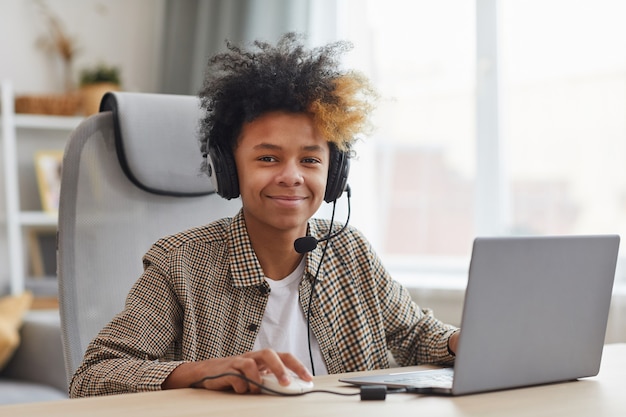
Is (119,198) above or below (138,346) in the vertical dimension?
above

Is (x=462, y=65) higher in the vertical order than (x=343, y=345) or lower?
higher

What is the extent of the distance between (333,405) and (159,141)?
2.63 ft

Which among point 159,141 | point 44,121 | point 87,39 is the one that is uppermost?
point 87,39

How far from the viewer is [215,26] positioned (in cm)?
313

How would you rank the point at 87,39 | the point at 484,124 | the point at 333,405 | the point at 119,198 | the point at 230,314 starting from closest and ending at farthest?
the point at 333,405 → the point at 230,314 → the point at 119,198 → the point at 484,124 → the point at 87,39

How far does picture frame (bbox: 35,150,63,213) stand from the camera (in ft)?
10.2

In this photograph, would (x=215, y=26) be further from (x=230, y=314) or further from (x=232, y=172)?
(x=230, y=314)

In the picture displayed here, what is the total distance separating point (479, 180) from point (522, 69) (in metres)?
0.37

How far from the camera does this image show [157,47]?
11.3 feet

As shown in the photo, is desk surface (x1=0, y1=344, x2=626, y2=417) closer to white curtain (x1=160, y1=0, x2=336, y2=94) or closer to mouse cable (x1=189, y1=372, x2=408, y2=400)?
mouse cable (x1=189, y1=372, x2=408, y2=400)

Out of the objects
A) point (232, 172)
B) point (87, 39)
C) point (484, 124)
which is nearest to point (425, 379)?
point (232, 172)

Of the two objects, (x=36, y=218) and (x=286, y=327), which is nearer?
(x=286, y=327)

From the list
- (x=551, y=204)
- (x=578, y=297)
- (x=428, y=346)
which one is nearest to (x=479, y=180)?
(x=551, y=204)

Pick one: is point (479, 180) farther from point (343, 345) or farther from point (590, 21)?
point (343, 345)
